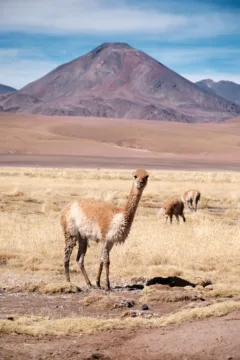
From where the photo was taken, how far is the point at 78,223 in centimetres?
1070

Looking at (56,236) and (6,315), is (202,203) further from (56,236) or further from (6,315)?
(6,315)

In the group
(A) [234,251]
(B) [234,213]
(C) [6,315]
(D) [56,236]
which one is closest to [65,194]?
(B) [234,213]

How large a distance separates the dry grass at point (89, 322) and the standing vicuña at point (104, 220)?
8.03 ft

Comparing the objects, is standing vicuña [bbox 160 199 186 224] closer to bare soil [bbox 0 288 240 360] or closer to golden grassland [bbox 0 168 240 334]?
golden grassland [bbox 0 168 240 334]

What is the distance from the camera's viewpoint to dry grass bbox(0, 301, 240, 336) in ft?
24.2

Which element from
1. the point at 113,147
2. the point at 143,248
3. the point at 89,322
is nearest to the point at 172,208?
the point at 143,248

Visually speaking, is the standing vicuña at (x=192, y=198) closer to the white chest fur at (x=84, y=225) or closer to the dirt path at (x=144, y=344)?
the white chest fur at (x=84, y=225)

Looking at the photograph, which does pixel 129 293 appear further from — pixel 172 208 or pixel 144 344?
pixel 172 208

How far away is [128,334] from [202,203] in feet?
66.0

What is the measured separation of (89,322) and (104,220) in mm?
2856

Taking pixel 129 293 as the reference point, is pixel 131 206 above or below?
above

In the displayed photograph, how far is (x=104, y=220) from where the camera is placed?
10.3m

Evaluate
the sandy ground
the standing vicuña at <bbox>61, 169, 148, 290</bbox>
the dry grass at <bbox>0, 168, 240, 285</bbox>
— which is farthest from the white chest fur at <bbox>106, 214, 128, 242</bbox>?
the sandy ground

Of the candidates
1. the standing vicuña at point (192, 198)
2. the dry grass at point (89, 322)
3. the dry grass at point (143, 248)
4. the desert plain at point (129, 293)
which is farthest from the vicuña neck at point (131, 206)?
the standing vicuña at point (192, 198)
